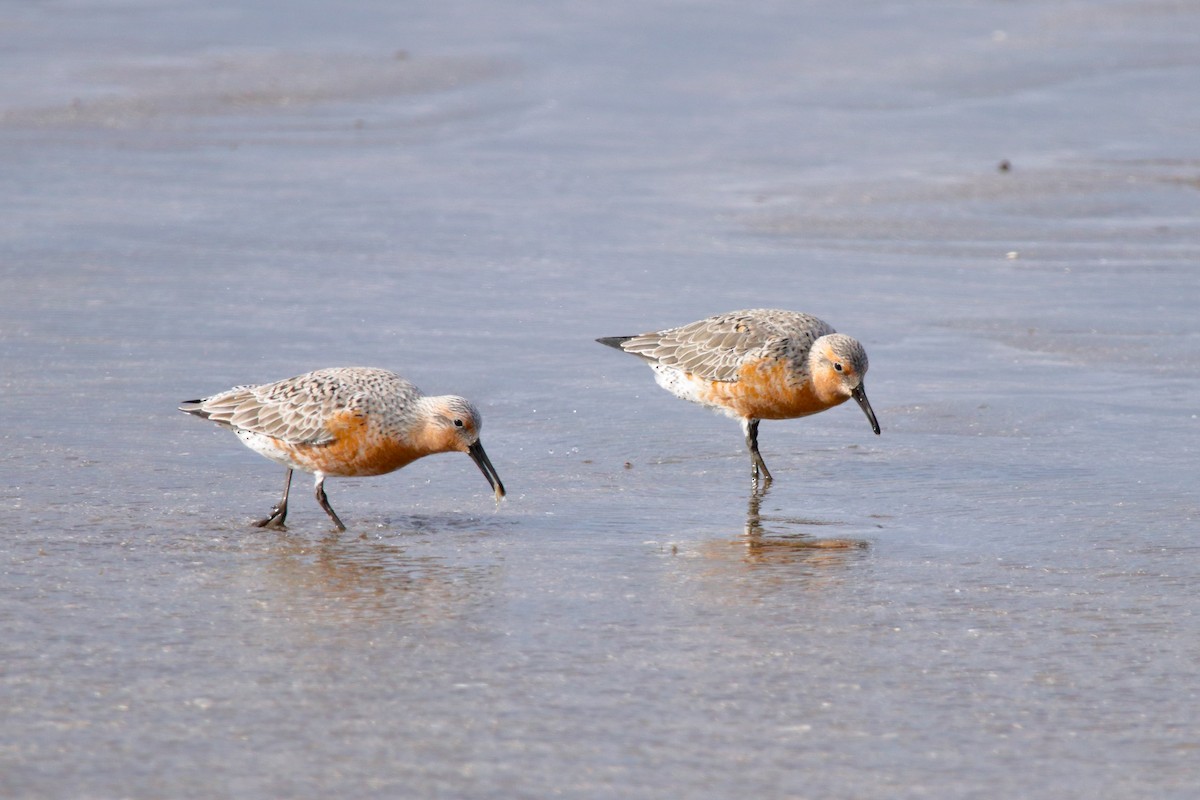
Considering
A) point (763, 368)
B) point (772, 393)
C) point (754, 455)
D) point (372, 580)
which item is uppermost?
point (763, 368)

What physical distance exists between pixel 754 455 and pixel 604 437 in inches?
37.8

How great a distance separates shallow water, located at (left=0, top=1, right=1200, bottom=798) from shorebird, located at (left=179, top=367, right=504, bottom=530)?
0.94 ft

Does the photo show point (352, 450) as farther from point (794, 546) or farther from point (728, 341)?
point (728, 341)

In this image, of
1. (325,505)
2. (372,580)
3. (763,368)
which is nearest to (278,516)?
(325,505)

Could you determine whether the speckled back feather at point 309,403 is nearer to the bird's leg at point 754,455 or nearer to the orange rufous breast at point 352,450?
the orange rufous breast at point 352,450

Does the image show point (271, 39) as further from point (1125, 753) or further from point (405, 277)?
point (1125, 753)

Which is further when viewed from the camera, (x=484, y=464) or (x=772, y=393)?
(x=772, y=393)

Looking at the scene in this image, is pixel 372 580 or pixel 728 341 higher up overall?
pixel 728 341

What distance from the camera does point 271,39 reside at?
24.3 meters

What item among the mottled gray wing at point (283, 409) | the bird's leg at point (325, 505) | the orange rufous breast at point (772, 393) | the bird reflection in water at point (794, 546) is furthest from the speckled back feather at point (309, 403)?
the orange rufous breast at point (772, 393)

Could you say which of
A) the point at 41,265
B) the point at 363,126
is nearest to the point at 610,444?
the point at 41,265

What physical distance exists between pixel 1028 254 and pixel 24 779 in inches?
421

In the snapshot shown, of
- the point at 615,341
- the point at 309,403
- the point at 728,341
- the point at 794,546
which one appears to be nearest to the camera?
the point at 794,546

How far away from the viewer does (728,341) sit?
10.4m
